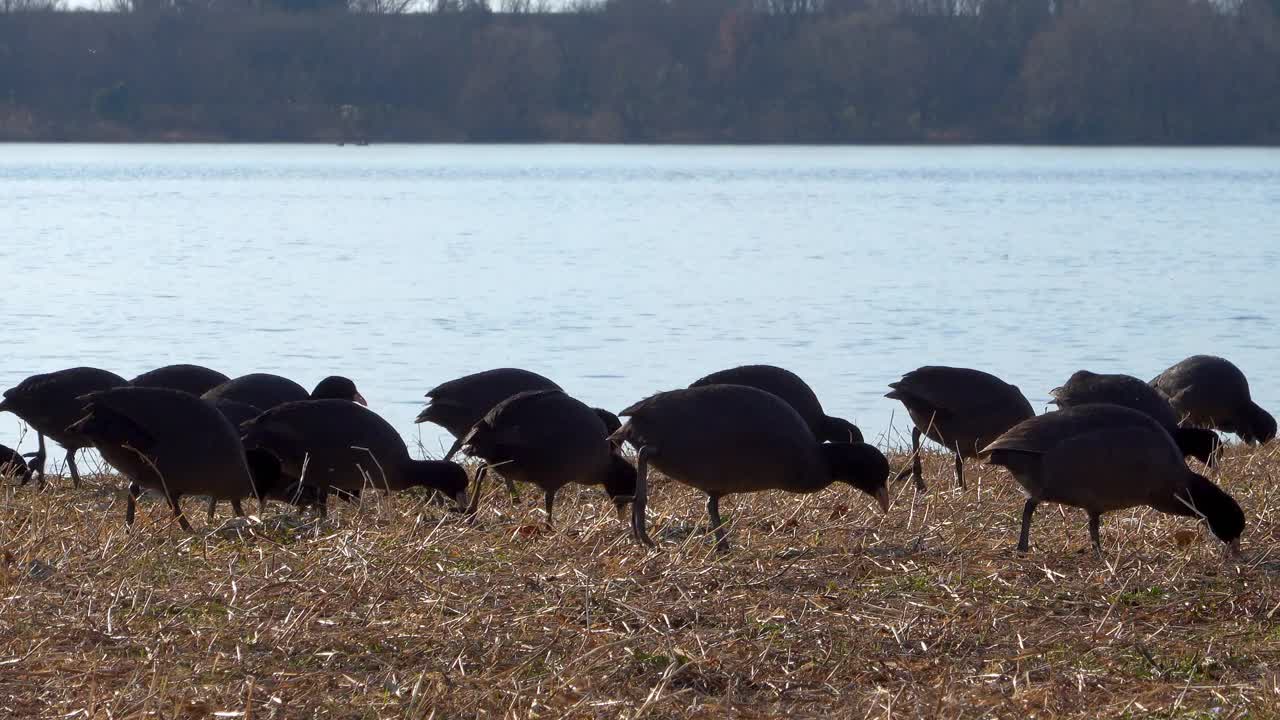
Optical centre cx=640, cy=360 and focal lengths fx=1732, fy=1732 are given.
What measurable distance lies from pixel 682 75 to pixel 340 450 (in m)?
73.4

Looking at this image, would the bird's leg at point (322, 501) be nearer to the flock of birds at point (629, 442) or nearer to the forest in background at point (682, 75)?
the flock of birds at point (629, 442)

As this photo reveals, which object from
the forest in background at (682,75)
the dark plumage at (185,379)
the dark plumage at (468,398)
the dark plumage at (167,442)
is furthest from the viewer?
the forest in background at (682,75)

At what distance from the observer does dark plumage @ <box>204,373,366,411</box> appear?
8.59 m

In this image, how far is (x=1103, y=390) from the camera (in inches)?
350

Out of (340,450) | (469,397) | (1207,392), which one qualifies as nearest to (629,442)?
(340,450)

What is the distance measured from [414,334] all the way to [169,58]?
2627 inches

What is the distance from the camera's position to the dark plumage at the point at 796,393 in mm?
8328

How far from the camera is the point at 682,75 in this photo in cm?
7919

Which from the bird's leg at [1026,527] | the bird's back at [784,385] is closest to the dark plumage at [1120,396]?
the bird's back at [784,385]

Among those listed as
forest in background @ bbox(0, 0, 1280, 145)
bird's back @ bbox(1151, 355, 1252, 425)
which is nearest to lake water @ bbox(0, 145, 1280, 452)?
bird's back @ bbox(1151, 355, 1252, 425)

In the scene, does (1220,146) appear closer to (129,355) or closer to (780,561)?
(129,355)

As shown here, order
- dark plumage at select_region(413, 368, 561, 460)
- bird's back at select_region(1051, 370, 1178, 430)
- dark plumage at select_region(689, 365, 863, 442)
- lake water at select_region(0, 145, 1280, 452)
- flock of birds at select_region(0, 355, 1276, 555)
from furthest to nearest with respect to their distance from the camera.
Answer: lake water at select_region(0, 145, 1280, 452)
bird's back at select_region(1051, 370, 1178, 430)
dark plumage at select_region(413, 368, 561, 460)
dark plumage at select_region(689, 365, 863, 442)
flock of birds at select_region(0, 355, 1276, 555)

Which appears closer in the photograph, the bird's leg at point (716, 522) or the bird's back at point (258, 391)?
the bird's leg at point (716, 522)

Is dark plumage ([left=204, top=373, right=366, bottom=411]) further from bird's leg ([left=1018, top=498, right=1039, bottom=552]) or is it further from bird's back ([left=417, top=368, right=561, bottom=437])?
bird's leg ([left=1018, top=498, right=1039, bottom=552])
